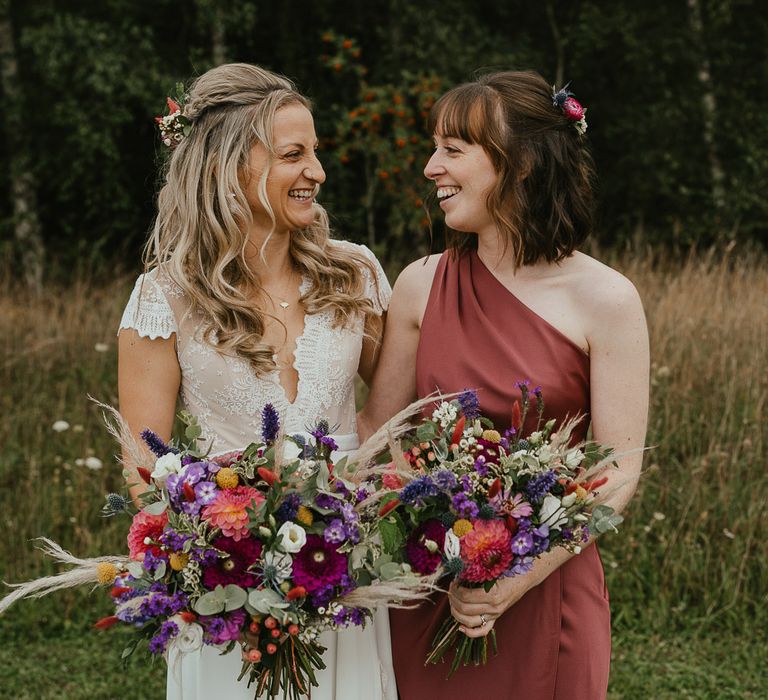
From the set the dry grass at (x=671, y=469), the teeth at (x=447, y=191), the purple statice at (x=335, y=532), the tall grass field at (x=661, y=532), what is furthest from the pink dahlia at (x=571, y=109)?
the dry grass at (x=671, y=469)

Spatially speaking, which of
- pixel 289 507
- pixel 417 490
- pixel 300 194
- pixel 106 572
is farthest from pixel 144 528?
pixel 300 194

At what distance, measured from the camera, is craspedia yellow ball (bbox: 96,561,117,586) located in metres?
2.25

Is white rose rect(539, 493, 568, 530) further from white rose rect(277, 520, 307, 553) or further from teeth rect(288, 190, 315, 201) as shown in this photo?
teeth rect(288, 190, 315, 201)

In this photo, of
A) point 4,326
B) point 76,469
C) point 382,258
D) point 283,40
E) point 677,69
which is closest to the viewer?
point 76,469

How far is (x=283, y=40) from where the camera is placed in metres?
13.8

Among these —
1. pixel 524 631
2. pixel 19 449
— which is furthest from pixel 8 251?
pixel 524 631

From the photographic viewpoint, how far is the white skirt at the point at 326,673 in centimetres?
288

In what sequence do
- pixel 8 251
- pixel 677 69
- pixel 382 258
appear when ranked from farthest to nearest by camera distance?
pixel 677 69
pixel 8 251
pixel 382 258

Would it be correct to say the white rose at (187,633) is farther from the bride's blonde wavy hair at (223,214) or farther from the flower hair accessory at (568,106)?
the flower hair accessory at (568,106)

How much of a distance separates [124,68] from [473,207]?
972 centimetres

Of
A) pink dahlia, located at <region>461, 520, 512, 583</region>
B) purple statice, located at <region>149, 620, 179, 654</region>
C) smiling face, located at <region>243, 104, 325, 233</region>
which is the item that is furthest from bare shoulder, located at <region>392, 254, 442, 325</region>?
purple statice, located at <region>149, 620, 179, 654</region>

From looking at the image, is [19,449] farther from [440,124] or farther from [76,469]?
[440,124]

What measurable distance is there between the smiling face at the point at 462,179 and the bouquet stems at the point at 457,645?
1154 millimetres

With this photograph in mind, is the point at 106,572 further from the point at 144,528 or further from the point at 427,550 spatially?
the point at 427,550
